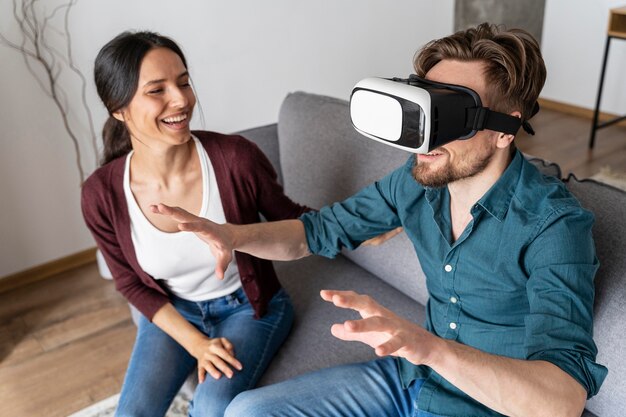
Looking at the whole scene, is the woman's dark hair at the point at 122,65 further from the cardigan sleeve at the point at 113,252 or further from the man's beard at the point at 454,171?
the man's beard at the point at 454,171

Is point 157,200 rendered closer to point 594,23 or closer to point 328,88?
point 328,88

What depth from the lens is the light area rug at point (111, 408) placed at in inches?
71.2

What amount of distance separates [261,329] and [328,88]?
6.86 ft

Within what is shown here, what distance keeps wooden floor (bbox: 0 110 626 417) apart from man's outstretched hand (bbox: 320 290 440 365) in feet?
4.49

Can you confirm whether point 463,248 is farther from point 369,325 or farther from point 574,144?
point 574,144

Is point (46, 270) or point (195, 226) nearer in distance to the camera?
point (195, 226)

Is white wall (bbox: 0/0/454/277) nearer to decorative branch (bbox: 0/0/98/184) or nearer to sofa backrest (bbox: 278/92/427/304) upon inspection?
decorative branch (bbox: 0/0/98/184)

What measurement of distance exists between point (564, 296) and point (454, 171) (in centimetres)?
29

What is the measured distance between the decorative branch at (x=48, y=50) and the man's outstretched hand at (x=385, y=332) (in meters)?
1.92

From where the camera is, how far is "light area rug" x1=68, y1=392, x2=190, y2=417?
5.94ft

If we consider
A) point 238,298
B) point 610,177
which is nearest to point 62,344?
point 238,298

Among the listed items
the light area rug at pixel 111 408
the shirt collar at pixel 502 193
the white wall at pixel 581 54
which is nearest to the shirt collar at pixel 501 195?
the shirt collar at pixel 502 193

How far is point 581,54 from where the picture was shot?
396 cm

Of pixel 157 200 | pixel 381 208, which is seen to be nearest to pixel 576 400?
pixel 381 208
